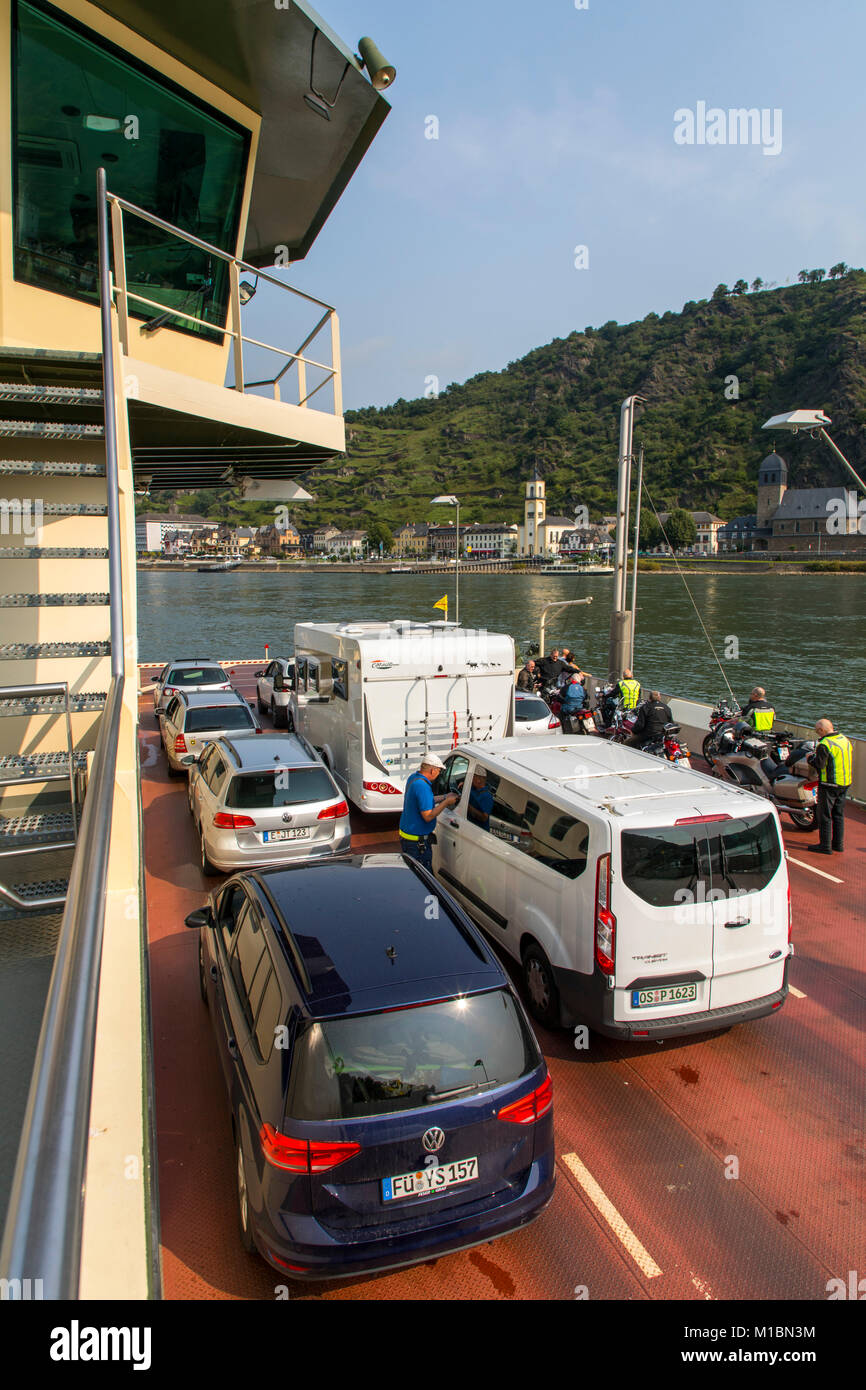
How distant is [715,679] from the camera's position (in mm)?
40500

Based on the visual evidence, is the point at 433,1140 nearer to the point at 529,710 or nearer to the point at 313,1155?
the point at 313,1155

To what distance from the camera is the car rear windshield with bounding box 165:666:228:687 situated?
678 inches

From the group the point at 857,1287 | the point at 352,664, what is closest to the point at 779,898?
the point at 857,1287

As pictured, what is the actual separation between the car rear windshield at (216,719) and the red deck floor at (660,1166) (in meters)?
6.08

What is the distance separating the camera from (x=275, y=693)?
18.2 metres

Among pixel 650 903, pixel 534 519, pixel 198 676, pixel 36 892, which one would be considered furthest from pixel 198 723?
pixel 534 519

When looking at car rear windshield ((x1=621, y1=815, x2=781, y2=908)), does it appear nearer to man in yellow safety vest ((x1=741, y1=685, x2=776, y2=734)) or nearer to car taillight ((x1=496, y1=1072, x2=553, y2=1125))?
car taillight ((x1=496, y1=1072, x2=553, y2=1125))

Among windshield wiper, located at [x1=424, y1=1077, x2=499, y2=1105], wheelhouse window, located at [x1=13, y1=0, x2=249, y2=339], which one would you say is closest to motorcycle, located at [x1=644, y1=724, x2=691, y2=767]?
wheelhouse window, located at [x1=13, y1=0, x2=249, y2=339]

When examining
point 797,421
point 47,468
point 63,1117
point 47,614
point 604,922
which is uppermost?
point 797,421

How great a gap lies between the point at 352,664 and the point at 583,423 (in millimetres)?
201759

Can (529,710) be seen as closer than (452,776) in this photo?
No

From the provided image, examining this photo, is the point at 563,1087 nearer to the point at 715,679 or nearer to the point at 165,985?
the point at 165,985

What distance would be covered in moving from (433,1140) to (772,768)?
367 inches

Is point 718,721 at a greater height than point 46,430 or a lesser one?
lesser
